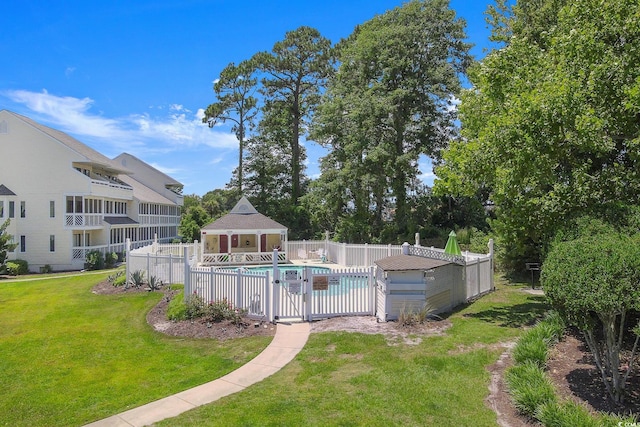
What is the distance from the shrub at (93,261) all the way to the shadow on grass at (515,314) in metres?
28.6

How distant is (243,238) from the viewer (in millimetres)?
35781

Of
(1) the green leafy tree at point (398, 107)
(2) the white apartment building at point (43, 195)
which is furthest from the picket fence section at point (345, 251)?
(2) the white apartment building at point (43, 195)

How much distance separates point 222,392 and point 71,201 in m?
30.5

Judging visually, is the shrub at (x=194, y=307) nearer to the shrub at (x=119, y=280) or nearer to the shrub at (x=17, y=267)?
the shrub at (x=119, y=280)

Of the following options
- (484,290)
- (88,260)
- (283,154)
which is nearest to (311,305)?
(484,290)

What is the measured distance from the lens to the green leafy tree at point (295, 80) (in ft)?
140

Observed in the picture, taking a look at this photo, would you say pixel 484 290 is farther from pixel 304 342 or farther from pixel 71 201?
pixel 71 201

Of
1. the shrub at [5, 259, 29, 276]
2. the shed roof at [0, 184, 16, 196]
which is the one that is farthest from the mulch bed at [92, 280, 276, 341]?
the shed roof at [0, 184, 16, 196]

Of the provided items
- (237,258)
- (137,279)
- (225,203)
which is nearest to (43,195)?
(237,258)

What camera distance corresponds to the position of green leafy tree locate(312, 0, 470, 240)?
2992 cm

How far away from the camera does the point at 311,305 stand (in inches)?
463

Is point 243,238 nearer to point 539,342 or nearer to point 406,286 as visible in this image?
point 406,286

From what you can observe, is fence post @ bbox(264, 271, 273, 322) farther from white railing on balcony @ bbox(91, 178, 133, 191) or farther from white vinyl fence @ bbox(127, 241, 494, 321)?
white railing on balcony @ bbox(91, 178, 133, 191)

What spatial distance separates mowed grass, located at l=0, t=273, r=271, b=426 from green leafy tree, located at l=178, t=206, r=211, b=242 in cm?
2699
